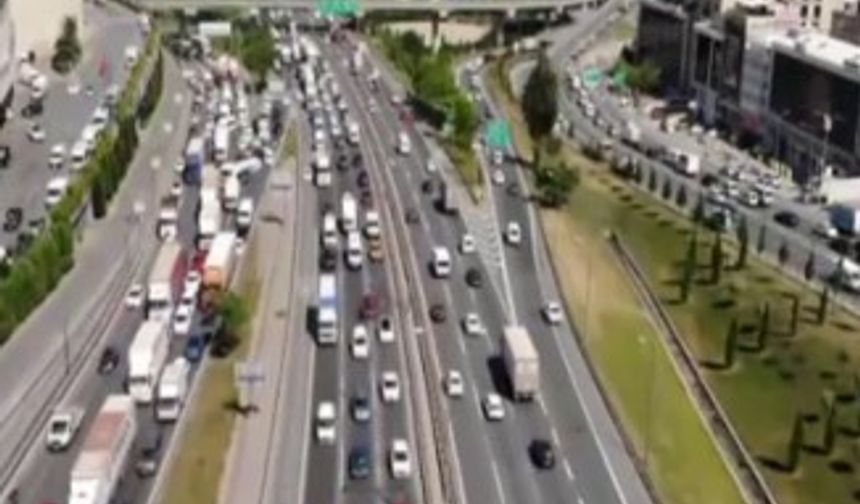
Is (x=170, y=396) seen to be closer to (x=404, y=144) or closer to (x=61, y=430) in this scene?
(x=61, y=430)

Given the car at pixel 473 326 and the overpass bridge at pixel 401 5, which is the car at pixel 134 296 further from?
the overpass bridge at pixel 401 5

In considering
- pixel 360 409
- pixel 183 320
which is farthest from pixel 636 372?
pixel 183 320

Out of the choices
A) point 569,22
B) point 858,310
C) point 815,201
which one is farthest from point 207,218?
point 569,22

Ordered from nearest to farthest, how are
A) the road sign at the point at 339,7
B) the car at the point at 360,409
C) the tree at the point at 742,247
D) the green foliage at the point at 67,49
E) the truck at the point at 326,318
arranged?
the car at the point at 360,409 < the truck at the point at 326,318 < the tree at the point at 742,247 < the green foliage at the point at 67,49 < the road sign at the point at 339,7

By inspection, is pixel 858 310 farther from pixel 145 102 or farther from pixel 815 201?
pixel 145 102

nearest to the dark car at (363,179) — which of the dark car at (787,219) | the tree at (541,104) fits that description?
the tree at (541,104)

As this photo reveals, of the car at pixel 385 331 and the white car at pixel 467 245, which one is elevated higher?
the white car at pixel 467 245
